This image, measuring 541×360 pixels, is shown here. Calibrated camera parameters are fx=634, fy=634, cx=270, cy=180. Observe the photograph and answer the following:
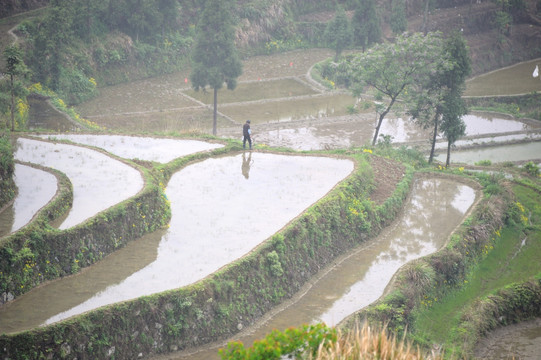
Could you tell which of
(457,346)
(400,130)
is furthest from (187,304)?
(400,130)

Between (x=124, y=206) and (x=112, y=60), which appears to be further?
(x=112, y=60)

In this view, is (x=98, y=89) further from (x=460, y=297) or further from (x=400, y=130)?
(x=460, y=297)

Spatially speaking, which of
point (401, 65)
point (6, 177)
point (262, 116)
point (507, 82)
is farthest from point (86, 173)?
point (507, 82)

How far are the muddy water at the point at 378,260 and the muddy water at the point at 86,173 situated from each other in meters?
6.18

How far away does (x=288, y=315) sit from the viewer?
60.7ft

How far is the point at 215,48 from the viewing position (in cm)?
3609

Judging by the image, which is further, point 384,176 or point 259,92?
point 259,92

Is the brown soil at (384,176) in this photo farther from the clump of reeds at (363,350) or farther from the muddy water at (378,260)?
the clump of reeds at (363,350)

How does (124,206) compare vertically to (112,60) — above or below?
below

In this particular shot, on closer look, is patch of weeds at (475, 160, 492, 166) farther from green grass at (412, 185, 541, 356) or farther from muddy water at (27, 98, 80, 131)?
muddy water at (27, 98, 80, 131)

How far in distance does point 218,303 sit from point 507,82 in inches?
1721

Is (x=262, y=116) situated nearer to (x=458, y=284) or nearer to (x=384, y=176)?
(x=384, y=176)

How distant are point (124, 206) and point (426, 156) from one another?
21870 millimetres

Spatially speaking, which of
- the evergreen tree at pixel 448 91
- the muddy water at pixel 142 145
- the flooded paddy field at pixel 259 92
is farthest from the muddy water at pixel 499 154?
the muddy water at pixel 142 145
